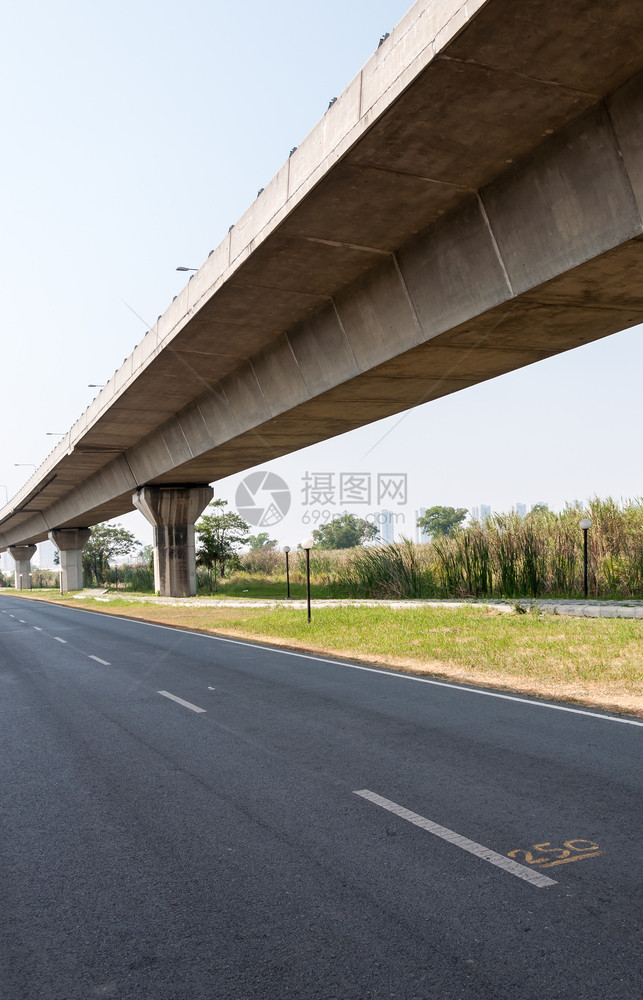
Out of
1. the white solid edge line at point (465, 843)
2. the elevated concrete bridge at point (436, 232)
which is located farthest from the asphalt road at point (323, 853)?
the elevated concrete bridge at point (436, 232)

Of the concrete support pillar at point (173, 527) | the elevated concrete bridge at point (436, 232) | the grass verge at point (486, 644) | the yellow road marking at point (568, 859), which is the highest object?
the elevated concrete bridge at point (436, 232)

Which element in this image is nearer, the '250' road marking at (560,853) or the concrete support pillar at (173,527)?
the '250' road marking at (560,853)

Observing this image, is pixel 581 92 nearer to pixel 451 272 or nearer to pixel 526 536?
pixel 451 272

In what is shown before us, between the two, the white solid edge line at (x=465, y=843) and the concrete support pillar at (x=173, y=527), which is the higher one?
the concrete support pillar at (x=173, y=527)

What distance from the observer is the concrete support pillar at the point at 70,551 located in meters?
62.3

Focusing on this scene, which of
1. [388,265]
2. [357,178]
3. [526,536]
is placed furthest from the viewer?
[526,536]

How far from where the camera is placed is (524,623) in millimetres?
16359

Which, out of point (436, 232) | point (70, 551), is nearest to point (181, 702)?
point (436, 232)

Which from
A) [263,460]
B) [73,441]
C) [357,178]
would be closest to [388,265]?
[357,178]

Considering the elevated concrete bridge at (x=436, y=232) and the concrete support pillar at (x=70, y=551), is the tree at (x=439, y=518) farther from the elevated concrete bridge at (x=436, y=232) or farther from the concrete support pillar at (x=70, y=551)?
the elevated concrete bridge at (x=436, y=232)

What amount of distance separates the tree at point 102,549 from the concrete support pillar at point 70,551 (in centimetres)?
2270

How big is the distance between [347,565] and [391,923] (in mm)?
29359

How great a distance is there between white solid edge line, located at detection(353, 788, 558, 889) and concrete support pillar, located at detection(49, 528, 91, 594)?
59.7m

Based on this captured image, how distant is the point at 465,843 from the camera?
489 cm
